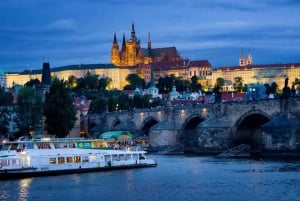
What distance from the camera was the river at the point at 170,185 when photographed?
100 ft

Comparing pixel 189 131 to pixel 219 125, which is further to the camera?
pixel 189 131

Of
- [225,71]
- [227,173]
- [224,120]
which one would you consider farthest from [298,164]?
[225,71]

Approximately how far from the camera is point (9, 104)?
65938 millimetres

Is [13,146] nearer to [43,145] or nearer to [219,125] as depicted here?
[43,145]

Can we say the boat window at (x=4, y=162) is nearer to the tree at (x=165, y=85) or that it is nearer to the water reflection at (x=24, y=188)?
the water reflection at (x=24, y=188)

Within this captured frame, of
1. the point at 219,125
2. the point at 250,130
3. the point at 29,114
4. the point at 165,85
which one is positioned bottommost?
the point at 250,130

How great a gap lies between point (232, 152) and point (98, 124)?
31.6 m

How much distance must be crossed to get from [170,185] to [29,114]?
27.4 metres

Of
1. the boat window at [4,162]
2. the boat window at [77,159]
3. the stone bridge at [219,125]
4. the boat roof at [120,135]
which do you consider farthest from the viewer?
the boat roof at [120,135]

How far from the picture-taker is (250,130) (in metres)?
60.5

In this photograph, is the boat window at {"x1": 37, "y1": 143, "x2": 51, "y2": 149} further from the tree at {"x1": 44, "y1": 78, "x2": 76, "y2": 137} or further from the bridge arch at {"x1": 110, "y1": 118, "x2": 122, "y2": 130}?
the bridge arch at {"x1": 110, "y1": 118, "x2": 122, "y2": 130}

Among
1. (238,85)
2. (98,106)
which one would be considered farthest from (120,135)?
(238,85)

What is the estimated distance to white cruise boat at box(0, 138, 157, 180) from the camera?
126 ft

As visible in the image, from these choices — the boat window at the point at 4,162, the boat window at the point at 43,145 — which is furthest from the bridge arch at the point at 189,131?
the boat window at the point at 4,162
